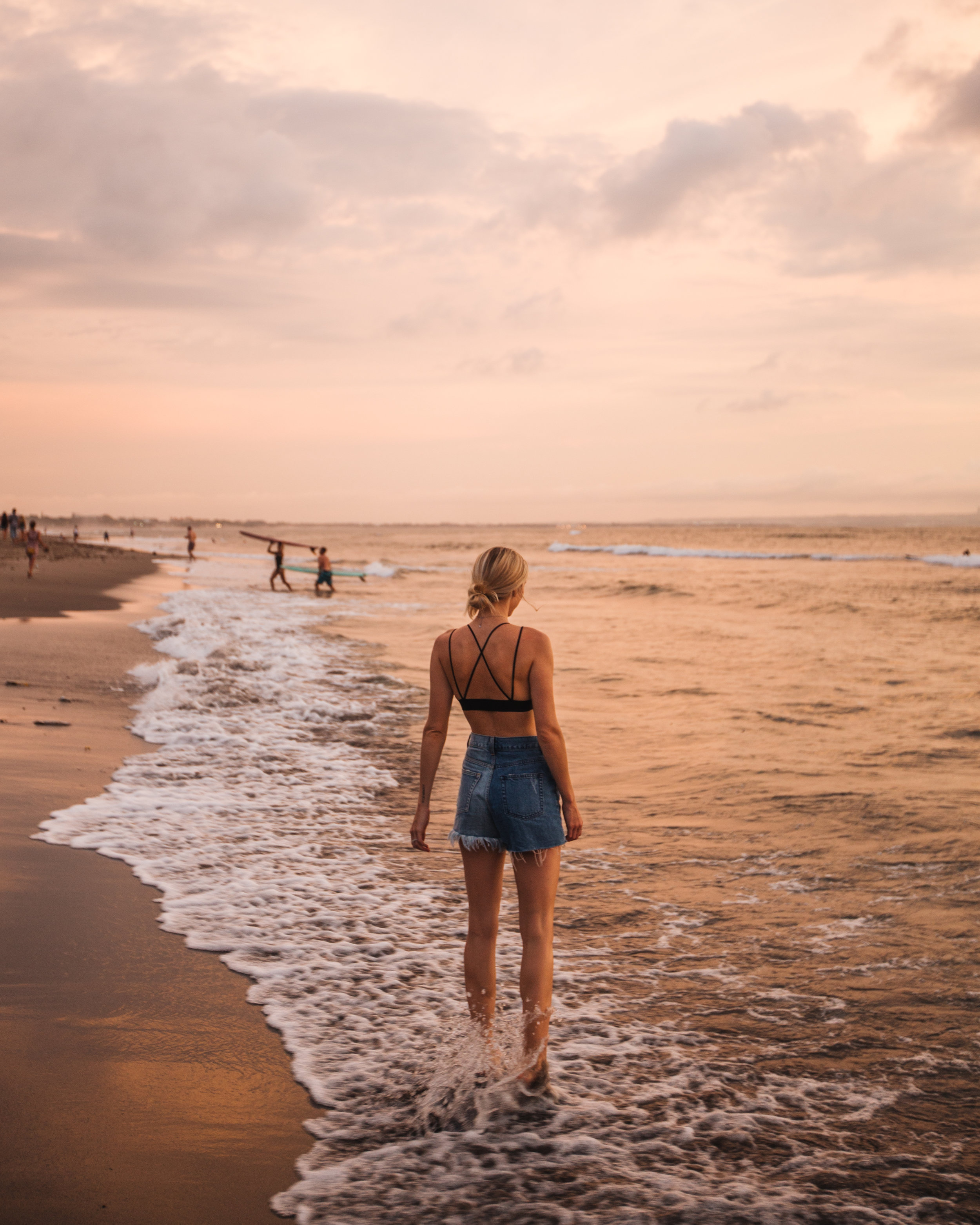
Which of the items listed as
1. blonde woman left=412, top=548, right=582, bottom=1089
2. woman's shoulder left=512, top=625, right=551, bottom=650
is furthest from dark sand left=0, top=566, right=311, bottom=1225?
woman's shoulder left=512, top=625, right=551, bottom=650

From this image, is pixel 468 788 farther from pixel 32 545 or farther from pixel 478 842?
pixel 32 545

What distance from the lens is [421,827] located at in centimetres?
387

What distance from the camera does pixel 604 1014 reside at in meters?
4.34

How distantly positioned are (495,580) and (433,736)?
2.46 feet

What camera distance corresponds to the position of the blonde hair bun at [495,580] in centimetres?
353

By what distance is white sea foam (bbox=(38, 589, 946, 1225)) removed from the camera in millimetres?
3100

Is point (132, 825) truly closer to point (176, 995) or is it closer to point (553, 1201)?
point (176, 995)

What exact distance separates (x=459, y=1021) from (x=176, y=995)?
4.52 ft

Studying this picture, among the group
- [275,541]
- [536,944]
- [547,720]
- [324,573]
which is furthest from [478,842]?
[324,573]

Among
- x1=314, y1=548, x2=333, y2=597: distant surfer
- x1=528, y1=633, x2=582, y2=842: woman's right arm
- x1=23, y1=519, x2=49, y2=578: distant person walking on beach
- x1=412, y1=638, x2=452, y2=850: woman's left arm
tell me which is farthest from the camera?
x1=314, y1=548, x2=333, y2=597: distant surfer

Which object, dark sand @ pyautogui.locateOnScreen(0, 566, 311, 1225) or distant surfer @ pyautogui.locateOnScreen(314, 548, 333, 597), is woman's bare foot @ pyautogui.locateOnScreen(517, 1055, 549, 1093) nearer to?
dark sand @ pyautogui.locateOnScreen(0, 566, 311, 1225)

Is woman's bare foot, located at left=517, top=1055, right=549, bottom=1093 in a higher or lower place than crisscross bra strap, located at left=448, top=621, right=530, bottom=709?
lower

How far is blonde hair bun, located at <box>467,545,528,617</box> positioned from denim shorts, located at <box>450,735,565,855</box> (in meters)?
0.55

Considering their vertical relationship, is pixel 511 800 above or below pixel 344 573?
below
